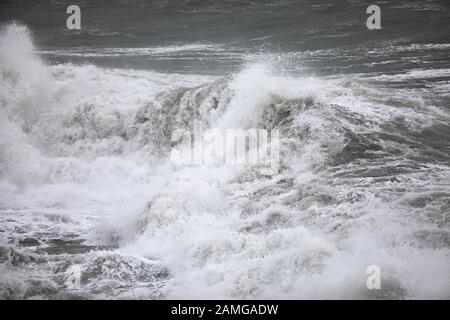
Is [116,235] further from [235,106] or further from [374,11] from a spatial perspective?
[374,11]

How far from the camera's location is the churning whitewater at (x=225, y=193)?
19.1ft

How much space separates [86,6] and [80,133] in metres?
17.4

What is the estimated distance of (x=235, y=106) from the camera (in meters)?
10.6

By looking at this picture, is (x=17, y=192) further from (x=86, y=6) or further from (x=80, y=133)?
(x=86, y=6)

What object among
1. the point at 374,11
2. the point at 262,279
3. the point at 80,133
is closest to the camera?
the point at 262,279

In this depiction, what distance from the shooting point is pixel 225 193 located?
824cm

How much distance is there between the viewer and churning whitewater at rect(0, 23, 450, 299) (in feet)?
19.1

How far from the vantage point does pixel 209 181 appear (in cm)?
877
